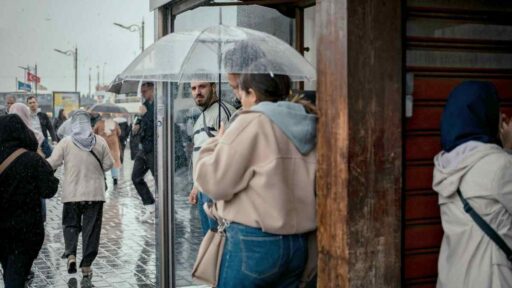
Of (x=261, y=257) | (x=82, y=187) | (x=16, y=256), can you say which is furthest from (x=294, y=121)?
(x=82, y=187)

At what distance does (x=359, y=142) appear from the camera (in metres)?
3.33

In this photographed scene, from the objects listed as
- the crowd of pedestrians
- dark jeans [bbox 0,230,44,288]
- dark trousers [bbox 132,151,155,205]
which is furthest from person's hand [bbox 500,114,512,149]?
dark trousers [bbox 132,151,155,205]

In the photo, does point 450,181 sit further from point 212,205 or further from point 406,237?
point 212,205

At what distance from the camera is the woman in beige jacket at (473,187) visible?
3104 mm

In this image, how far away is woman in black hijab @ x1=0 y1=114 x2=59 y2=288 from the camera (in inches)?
208

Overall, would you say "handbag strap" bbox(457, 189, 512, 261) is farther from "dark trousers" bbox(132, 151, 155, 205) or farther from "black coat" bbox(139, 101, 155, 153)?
"dark trousers" bbox(132, 151, 155, 205)

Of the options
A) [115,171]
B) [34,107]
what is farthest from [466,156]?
[115,171]

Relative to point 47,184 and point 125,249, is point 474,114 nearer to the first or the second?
point 47,184

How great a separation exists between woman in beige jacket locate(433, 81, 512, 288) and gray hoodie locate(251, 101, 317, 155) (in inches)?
27.1

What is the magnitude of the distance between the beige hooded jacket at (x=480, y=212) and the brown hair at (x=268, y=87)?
0.91 meters

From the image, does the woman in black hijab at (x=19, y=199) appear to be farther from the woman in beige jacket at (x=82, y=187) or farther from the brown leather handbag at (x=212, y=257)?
the brown leather handbag at (x=212, y=257)

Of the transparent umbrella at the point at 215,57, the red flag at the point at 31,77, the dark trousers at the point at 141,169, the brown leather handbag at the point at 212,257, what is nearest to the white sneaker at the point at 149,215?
the dark trousers at the point at 141,169

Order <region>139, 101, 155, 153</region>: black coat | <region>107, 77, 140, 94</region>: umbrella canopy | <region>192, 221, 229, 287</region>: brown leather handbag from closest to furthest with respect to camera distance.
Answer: <region>192, 221, 229, 287</region>: brown leather handbag < <region>107, 77, 140, 94</region>: umbrella canopy < <region>139, 101, 155, 153</region>: black coat

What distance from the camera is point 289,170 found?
11.5 ft
